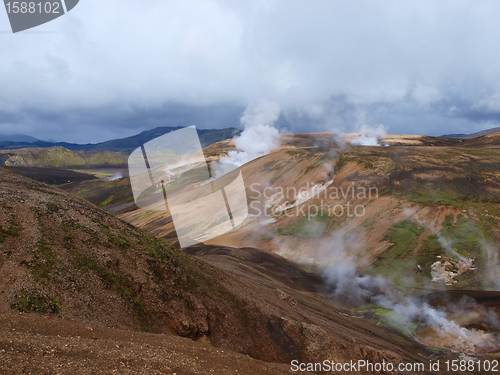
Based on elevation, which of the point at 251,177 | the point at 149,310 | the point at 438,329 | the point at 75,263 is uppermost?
the point at 75,263

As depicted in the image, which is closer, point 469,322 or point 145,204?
point 469,322

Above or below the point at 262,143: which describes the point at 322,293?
below

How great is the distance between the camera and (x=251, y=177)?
6059 centimetres

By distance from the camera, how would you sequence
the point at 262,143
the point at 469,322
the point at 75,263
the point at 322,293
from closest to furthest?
the point at 75,263 → the point at 469,322 → the point at 322,293 → the point at 262,143

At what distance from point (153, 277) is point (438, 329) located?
21548 mm

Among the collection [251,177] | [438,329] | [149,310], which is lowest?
[438,329]

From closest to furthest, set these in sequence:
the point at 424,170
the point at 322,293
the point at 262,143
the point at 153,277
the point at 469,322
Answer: the point at 153,277 < the point at 469,322 < the point at 322,293 < the point at 424,170 < the point at 262,143

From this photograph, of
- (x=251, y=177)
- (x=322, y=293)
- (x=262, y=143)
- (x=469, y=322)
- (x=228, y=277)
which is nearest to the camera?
(x=228, y=277)

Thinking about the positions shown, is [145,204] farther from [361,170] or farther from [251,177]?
[361,170]

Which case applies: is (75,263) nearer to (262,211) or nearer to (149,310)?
(149,310)

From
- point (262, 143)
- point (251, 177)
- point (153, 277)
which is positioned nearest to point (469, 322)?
point (153, 277)

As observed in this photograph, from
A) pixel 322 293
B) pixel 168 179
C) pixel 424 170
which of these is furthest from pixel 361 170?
pixel 168 179

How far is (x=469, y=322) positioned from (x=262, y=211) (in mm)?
30890

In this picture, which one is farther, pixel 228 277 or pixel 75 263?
pixel 228 277
